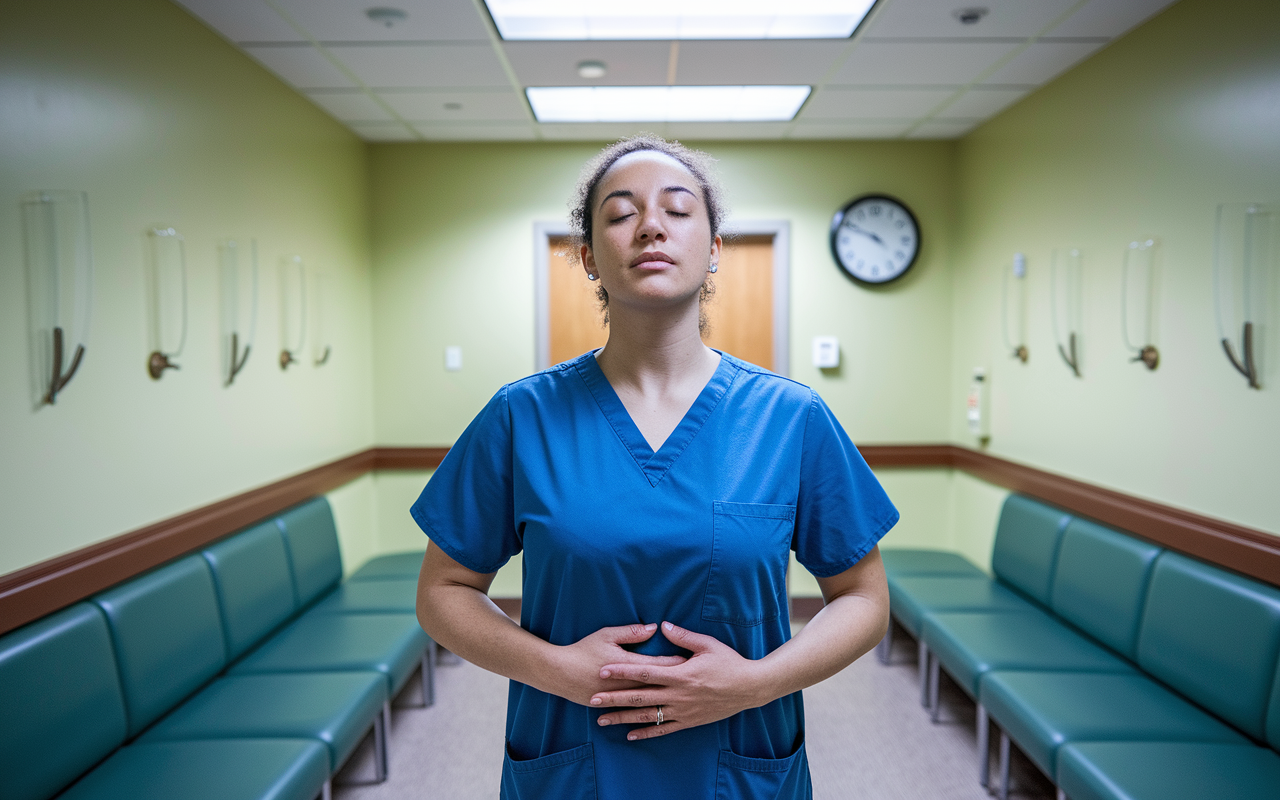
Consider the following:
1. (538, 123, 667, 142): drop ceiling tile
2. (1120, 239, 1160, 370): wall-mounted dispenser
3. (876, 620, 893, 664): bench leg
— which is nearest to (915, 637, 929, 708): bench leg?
(876, 620, 893, 664): bench leg

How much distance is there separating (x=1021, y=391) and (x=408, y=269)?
9.57ft

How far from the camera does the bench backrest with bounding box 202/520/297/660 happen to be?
80.7 inches

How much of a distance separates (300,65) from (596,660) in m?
2.52

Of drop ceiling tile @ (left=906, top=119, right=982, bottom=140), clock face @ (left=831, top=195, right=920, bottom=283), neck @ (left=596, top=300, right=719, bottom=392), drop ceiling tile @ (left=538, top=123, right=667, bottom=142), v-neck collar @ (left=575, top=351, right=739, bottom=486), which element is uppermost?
drop ceiling tile @ (left=906, top=119, right=982, bottom=140)

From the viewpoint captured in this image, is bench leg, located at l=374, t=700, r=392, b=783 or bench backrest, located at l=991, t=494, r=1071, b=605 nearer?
bench leg, located at l=374, t=700, r=392, b=783

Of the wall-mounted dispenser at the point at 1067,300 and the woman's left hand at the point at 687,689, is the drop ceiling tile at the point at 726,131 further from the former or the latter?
the woman's left hand at the point at 687,689

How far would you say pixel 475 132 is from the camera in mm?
3373

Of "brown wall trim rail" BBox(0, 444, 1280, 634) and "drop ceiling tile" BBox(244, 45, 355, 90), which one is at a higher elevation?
"drop ceiling tile" BBox(244, 45, 355, 90)

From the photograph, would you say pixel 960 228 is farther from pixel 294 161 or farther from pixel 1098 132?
pixel 294 161

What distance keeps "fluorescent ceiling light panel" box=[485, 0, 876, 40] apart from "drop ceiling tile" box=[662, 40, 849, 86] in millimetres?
47

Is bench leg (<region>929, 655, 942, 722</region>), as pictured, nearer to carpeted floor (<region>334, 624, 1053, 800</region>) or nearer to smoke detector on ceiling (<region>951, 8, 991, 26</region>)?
carpeted floor (<region>334, 624, 1053, 800</region>)

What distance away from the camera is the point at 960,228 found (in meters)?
3.57

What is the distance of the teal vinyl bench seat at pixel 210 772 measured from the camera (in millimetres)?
1449

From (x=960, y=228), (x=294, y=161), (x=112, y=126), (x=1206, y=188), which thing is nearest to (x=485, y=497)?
(x=112, y=126)
